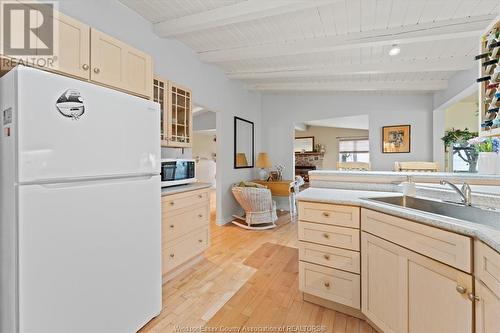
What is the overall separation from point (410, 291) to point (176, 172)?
2174 millimetres

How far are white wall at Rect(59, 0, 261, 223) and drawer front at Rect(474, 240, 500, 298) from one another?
2.86 metres

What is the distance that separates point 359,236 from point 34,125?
1991 mm

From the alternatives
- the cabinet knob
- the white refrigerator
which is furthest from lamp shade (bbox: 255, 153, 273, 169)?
the cabinet knob

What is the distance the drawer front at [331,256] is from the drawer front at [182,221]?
1205 mm

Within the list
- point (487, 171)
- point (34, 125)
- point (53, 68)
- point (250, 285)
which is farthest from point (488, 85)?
point (53, 68)

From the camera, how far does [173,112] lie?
2.73 meters

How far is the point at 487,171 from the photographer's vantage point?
198 cm

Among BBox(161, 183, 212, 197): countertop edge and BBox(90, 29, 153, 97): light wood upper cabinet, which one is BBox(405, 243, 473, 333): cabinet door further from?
BBox(90, 29, 153, 97): light wood upper cabinet

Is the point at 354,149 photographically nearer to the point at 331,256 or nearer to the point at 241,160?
the point at 241,160

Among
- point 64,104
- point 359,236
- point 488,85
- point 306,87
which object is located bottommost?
point 359,236

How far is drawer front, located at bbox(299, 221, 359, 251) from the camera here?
1.69 m

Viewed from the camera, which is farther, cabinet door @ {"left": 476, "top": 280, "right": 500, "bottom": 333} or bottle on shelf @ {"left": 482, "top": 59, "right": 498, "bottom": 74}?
bottle on shelf @ {"left": 482, "top": 59, "right": 498, "bottom": 74}

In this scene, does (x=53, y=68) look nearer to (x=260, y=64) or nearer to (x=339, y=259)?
(x=339, y=259)

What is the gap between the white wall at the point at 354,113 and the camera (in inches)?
185
